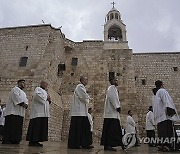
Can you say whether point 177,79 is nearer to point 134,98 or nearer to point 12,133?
point 134,98

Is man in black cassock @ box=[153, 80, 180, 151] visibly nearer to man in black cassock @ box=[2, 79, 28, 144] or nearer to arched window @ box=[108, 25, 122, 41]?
man in black cassock @ box=[2, 79, 28, 144]

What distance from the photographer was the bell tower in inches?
755

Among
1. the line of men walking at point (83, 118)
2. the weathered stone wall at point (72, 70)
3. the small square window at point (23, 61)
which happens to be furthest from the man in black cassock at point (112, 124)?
the small square window at point (23, 61)

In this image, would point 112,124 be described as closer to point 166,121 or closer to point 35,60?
point 166,121

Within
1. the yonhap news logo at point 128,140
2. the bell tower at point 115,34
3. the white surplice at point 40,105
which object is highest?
the bell tower at point 115,34

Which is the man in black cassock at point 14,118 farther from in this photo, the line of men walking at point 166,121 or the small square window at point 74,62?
the small square window at point 74,62

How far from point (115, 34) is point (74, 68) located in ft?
21.8

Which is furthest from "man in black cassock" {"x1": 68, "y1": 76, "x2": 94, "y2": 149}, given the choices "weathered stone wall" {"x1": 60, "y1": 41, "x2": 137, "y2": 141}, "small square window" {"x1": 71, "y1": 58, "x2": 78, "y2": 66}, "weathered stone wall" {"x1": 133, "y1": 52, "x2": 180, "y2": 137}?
"weathered stone wall" {"x1": 133, "y1": 52, "x2": 180, "y2": 137}

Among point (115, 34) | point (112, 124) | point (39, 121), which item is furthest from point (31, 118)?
point (115, 34)

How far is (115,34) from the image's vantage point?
68.9 ft

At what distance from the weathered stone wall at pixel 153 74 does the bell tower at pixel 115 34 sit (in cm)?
189

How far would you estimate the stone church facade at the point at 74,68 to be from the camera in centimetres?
1363

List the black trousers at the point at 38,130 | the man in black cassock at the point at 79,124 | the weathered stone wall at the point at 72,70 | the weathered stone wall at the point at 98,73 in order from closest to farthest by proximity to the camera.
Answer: the man in black cassock at the point at 79,124
the black trousers at the point at 38,130
the weathered stone wall at the point at 72,70
the weathered stone wall at the point at 98,73

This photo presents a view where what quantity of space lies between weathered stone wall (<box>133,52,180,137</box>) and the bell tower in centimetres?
189
